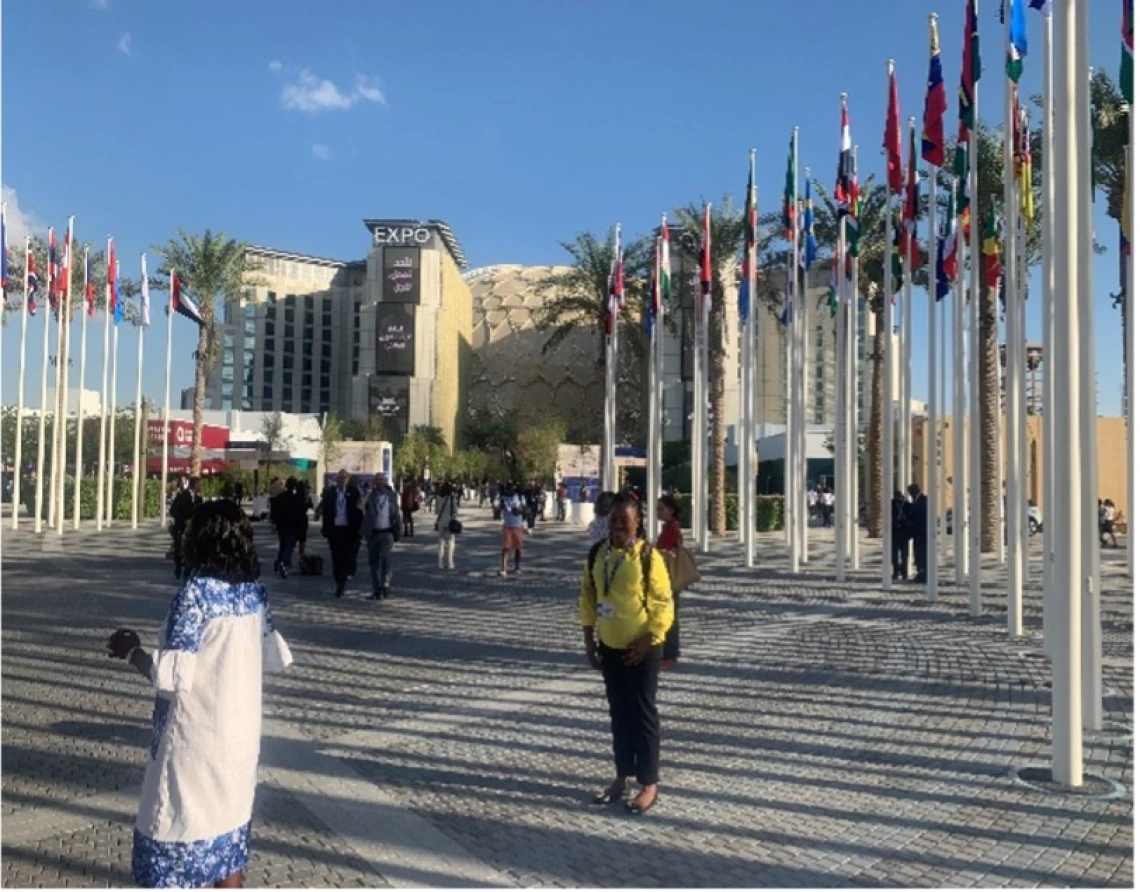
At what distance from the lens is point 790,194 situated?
20.6 meters

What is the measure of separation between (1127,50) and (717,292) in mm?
23174

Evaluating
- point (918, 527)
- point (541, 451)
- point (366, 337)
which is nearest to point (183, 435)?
point (541, 451)

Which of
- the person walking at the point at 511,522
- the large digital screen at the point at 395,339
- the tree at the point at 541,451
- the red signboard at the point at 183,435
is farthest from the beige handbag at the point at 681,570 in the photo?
the large digital screen at the point at 395,339

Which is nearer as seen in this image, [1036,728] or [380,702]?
[1036,728]

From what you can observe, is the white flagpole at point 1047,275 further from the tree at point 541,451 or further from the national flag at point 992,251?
the tree at point 541,451

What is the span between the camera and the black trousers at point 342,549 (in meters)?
15.0

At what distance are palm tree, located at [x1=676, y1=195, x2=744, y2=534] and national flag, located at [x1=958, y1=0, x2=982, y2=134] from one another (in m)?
18.1

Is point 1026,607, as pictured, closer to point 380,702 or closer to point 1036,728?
point 1036,728

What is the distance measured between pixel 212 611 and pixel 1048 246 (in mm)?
7150

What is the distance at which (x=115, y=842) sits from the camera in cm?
498

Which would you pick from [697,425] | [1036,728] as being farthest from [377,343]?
[1036,728]

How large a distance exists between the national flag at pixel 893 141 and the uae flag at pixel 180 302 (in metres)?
24.0

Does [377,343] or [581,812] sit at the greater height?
[377,343]

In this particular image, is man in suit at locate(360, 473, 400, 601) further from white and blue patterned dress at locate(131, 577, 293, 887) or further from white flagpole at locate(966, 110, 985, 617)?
white and blue patterned dress at locate(131, 577, 293, 887)
